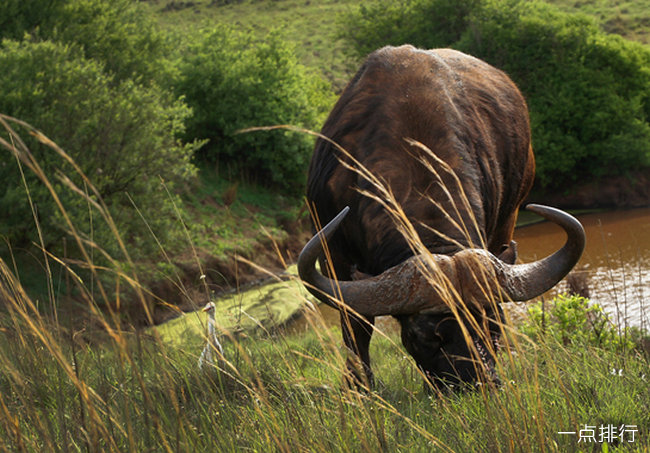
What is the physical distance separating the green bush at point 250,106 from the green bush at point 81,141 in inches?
292

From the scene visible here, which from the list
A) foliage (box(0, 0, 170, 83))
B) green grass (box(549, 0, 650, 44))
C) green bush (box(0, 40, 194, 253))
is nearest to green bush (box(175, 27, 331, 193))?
foliage (box(0, 0, 170, 83))

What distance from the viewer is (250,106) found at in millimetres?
24047

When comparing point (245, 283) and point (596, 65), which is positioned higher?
point (596, 65)

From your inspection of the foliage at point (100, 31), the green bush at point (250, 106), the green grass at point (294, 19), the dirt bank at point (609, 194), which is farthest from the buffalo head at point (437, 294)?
the green grass at point (294, 19)

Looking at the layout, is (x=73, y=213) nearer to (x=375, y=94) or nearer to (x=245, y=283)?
(x=245, y=283)

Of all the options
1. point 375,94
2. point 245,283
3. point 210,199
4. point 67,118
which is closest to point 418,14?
point 210,199

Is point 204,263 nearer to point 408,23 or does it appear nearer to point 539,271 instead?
point 539,271

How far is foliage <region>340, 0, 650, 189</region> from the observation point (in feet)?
97.1

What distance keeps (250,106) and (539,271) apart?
21.3 m

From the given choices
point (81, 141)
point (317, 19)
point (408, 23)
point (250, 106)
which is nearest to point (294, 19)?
point (317, 19)

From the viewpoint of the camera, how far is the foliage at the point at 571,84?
29609mm

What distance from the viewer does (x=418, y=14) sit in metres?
36.9

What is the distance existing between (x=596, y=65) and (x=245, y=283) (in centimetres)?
2177

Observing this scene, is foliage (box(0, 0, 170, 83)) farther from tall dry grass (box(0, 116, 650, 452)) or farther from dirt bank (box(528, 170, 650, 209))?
dirt bank (box(528, 170, 650, 209))
